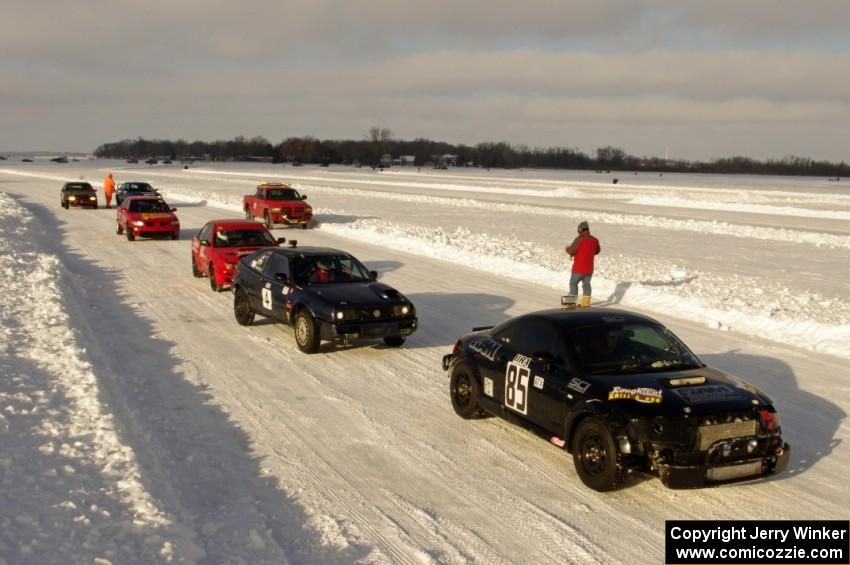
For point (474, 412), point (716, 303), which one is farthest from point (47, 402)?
point (716, 303)

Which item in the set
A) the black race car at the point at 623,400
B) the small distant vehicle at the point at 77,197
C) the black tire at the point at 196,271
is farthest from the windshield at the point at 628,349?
the small distant vehicle at the point at 77,197

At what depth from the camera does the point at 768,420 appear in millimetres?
6707

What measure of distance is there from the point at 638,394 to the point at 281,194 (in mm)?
26993

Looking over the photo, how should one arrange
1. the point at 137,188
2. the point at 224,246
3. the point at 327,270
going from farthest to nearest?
the point at 137,188 → the point at 224,246 → the point at 327,270

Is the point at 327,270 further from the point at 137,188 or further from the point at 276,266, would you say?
the point at 137,188

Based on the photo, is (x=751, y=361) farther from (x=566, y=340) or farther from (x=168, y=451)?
(x=168, y=451)

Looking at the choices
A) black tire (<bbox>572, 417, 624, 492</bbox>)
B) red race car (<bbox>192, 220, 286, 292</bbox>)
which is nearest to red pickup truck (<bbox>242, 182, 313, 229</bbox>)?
red race car (<bbox>192, 220, 286, 292</bbox>)

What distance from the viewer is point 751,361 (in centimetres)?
1141

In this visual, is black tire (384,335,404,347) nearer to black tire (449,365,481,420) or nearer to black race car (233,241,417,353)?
black race car (233,241,417,353)

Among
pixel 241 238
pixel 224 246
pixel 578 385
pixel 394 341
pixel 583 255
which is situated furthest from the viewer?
pixel 241 238

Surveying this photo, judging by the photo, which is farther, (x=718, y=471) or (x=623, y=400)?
(x=623, y=400)

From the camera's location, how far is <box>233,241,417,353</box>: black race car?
11266 millimetres

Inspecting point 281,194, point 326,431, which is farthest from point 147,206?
point 326,431

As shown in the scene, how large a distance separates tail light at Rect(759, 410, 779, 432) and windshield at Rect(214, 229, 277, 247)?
12491 mm
